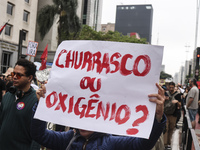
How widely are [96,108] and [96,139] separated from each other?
9.8 inches

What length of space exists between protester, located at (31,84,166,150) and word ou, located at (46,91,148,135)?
117mm

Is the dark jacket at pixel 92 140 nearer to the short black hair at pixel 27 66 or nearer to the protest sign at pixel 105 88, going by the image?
the protest sign at pixel 105 88

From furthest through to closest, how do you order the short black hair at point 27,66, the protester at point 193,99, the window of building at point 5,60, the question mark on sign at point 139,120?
1. the window of building at point 5,60
2. the protester at point 193,99
3. the short black hair at point 27,66
4. the question mark on sign at point 139,120

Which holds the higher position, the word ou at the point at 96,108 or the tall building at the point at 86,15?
the tall building at the point at 86,15

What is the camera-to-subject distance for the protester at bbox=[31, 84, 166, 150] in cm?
193

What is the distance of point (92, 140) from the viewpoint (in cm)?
208

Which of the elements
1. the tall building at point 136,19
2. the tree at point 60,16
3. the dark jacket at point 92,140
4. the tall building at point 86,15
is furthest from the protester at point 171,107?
the tall building at point 136,19

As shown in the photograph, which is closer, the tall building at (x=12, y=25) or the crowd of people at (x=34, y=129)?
the crowd of people at (x=34, y=129)

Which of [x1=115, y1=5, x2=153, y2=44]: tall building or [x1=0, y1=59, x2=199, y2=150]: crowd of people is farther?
[x1=115, y1=5, x2=153, y2=44]: tall building

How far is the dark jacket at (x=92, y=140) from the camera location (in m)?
1.96

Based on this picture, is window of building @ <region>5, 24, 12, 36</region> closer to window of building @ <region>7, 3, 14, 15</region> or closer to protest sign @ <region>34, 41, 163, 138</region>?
window of building @ <region>7, 3, 14, 15</region>

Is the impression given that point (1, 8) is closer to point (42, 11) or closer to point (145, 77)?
point (42, 11)

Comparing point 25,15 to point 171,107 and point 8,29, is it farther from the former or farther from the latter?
point 171,107

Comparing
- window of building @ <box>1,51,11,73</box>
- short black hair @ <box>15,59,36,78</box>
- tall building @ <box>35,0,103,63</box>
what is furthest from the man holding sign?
tall building @ <box>35,0,103,63</box>
